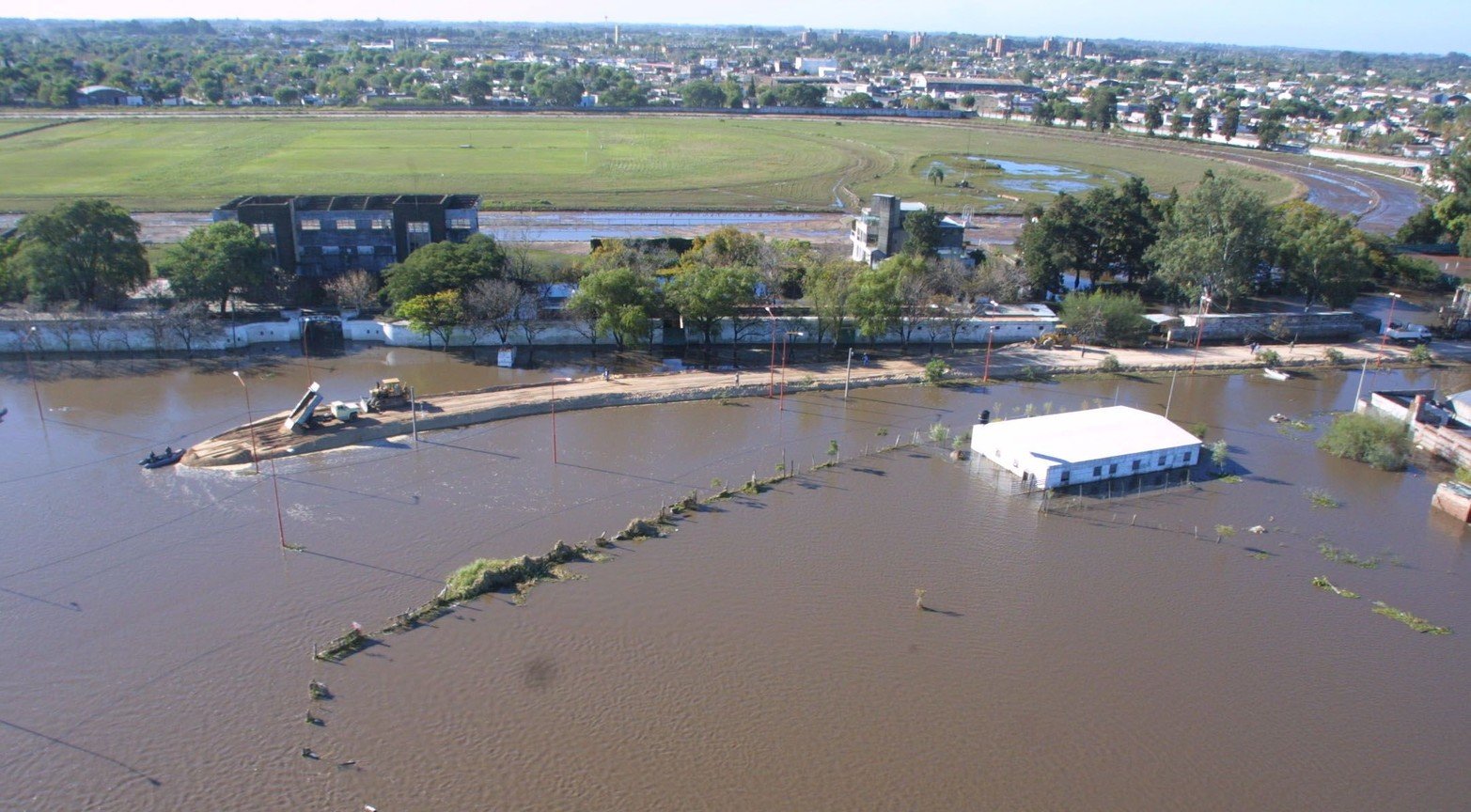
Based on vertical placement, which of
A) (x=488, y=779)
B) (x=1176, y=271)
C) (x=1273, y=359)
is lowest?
(x=488, y=779)

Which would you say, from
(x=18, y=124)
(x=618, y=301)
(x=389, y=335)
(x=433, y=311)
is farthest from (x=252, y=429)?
(x=18, y=124)

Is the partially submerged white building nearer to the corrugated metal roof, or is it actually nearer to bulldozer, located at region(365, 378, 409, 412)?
the corrugated metal roof

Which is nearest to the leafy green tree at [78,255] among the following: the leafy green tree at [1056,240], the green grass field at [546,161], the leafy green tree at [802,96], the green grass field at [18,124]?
the green grass field at [546,161]

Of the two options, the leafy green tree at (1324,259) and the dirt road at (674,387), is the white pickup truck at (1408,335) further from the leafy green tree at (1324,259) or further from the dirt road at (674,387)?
the leafy green tree at (1324,259)

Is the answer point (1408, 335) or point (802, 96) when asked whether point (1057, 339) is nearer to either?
point (1408, 335)

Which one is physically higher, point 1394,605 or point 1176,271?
point 1176,271

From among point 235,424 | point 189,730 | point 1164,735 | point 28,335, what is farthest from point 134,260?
point 1164,735

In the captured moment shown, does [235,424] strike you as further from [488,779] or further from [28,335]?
[488,779]
